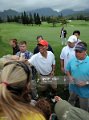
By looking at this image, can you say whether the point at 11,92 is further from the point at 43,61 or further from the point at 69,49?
the point at 69,49

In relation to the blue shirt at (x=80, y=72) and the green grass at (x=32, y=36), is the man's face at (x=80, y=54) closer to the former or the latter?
the blue shirt at (x=80, y=72)

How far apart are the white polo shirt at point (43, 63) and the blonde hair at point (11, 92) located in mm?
5253

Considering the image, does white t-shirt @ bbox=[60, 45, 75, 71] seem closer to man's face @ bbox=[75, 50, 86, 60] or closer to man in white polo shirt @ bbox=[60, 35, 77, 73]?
man in white polo shirt @ bbox=[60, 35, 77, 73]

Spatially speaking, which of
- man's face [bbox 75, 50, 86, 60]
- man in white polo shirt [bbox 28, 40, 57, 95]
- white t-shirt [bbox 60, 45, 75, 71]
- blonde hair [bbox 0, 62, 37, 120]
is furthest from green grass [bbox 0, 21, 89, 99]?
blonde hair [bbox 0, 62, 37, 120]

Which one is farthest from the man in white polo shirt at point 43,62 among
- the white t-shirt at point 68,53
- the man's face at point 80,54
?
the man's face at point 80,54

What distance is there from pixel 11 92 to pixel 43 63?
18.3ft

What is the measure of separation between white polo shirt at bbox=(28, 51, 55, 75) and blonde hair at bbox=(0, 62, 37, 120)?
17.2 ft

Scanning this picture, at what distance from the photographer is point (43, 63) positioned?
25.0 ft

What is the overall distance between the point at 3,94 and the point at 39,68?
566cm


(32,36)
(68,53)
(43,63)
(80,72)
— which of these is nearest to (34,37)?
(32,36)

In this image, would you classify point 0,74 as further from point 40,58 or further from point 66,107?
point 40,58

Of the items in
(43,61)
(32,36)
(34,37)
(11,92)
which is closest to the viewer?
(11,92)

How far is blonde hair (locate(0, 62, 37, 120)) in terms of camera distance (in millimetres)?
1990

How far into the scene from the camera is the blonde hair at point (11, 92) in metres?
1.99
